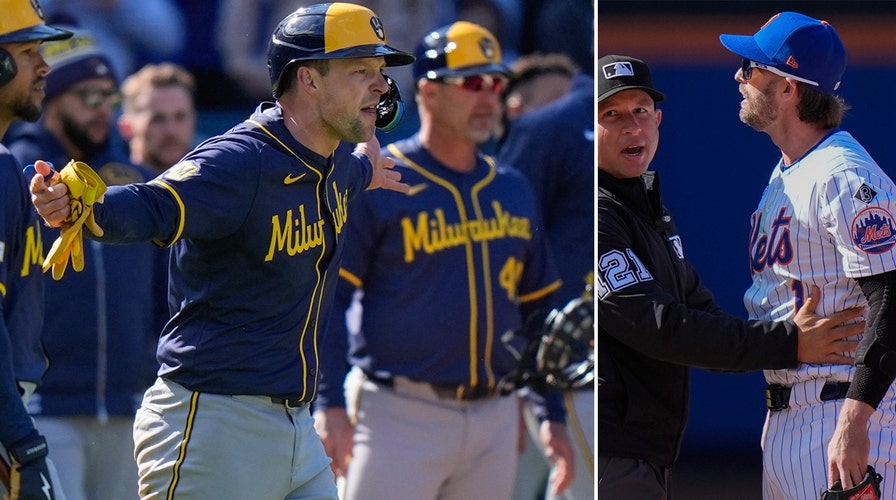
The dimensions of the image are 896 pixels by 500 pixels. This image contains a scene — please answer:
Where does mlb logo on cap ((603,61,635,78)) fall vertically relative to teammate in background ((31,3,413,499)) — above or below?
above

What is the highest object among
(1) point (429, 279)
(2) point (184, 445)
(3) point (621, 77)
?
(3) point (621, 77)

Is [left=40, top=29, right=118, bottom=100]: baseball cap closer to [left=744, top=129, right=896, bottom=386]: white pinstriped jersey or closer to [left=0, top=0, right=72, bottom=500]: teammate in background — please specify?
[left=0, top=0, right=72, bottom=500]: teammate in background

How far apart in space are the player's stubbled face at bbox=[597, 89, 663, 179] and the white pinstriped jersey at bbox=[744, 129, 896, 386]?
0.37 metres

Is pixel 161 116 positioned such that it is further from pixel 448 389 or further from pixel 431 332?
pixel 448 389

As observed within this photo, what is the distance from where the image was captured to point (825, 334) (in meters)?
3.26

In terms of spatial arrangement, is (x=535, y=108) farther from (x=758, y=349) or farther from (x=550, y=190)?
(x=758, y=349)

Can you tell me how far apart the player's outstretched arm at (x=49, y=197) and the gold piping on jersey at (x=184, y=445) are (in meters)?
0.67

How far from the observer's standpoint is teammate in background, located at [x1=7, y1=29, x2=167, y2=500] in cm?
496

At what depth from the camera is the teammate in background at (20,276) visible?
3439mm

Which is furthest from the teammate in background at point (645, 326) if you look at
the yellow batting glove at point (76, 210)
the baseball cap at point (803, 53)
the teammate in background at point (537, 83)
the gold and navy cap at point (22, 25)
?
the teammate in background at point (537, 83)

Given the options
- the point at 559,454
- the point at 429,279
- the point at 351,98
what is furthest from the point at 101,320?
the point at 351,98

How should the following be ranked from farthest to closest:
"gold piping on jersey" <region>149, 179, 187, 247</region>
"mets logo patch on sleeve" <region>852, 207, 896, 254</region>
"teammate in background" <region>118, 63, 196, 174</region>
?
"teammate in background" <region>118, 63, 196, 174</region> < "mets logo patch on sleeve" <region>852, 207, 896, 254</region> < "gold piping on jersey" <region>149, 179, 187, 247</region>

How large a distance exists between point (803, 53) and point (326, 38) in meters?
1.29

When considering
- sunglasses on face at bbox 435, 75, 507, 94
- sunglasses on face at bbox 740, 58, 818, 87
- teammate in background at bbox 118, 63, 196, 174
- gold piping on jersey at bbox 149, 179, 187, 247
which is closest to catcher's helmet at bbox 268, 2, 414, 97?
gold piping on jersey at bbox 149, 179, 187, 247
